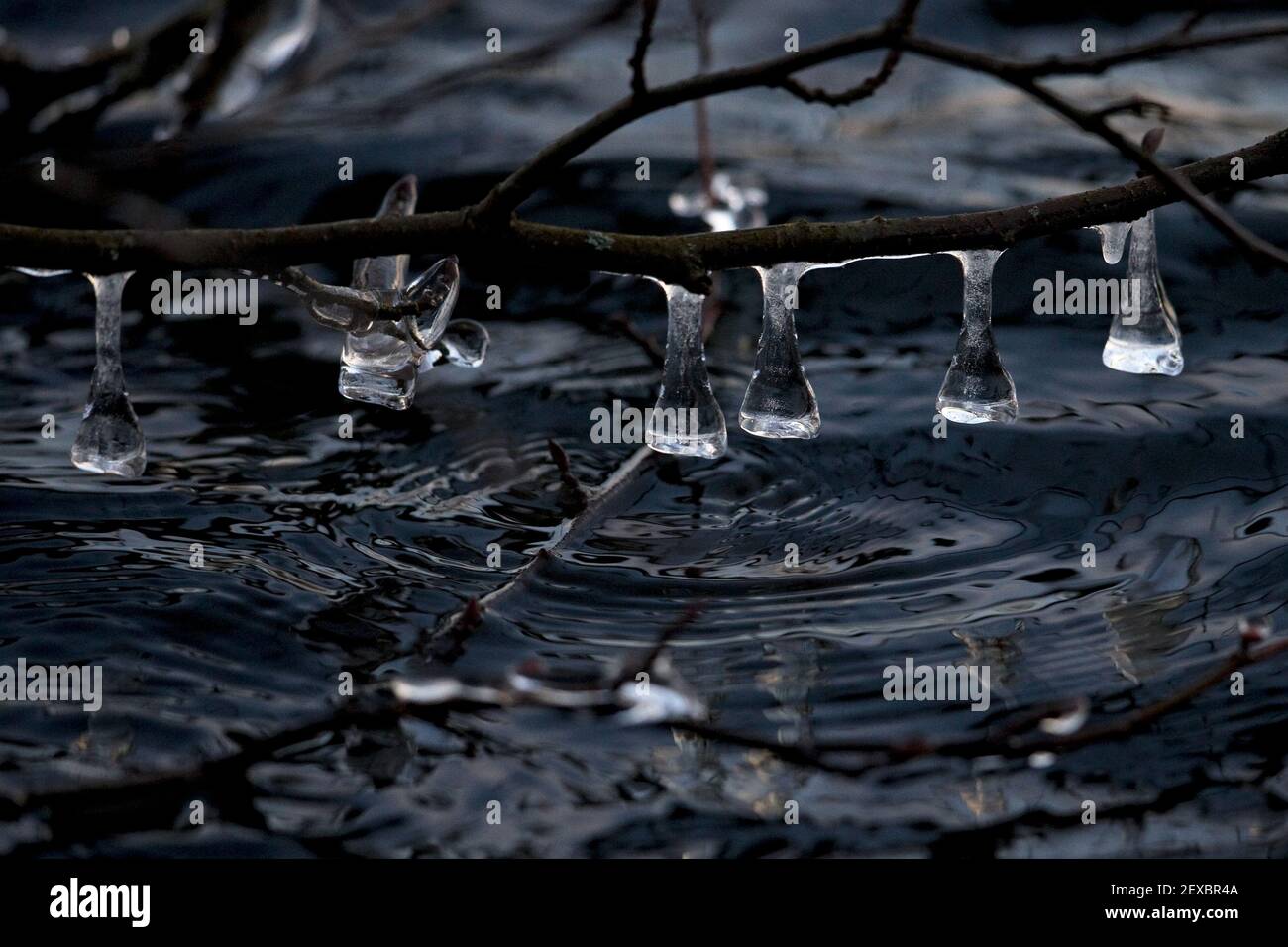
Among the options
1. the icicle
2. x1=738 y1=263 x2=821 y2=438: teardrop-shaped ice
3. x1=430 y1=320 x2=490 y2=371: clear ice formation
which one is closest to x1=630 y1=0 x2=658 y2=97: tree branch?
x1=738 y1=263 x2=821 y2=438: teardrop-shaped ice

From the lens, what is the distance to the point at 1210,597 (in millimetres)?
3072

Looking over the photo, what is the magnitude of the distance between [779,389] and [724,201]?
9.24 ft

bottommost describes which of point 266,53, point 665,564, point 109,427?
point 665,564

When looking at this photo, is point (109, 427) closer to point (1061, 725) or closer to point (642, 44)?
point (642, 44)

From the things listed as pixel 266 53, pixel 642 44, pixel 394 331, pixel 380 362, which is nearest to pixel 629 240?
pixel 642 44

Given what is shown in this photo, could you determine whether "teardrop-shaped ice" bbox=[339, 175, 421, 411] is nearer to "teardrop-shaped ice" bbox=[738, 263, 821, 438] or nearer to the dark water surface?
the dark water surface

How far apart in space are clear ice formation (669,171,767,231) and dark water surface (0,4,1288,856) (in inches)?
5.0

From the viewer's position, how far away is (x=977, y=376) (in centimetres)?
292

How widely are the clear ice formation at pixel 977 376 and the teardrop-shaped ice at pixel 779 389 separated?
0.31 metres

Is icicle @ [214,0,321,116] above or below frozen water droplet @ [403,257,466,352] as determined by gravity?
above

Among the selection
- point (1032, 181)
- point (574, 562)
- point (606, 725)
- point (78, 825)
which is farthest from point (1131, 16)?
point (78, 825)

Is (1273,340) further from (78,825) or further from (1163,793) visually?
(78,825)

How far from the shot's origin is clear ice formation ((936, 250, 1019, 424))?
2.80 meters
